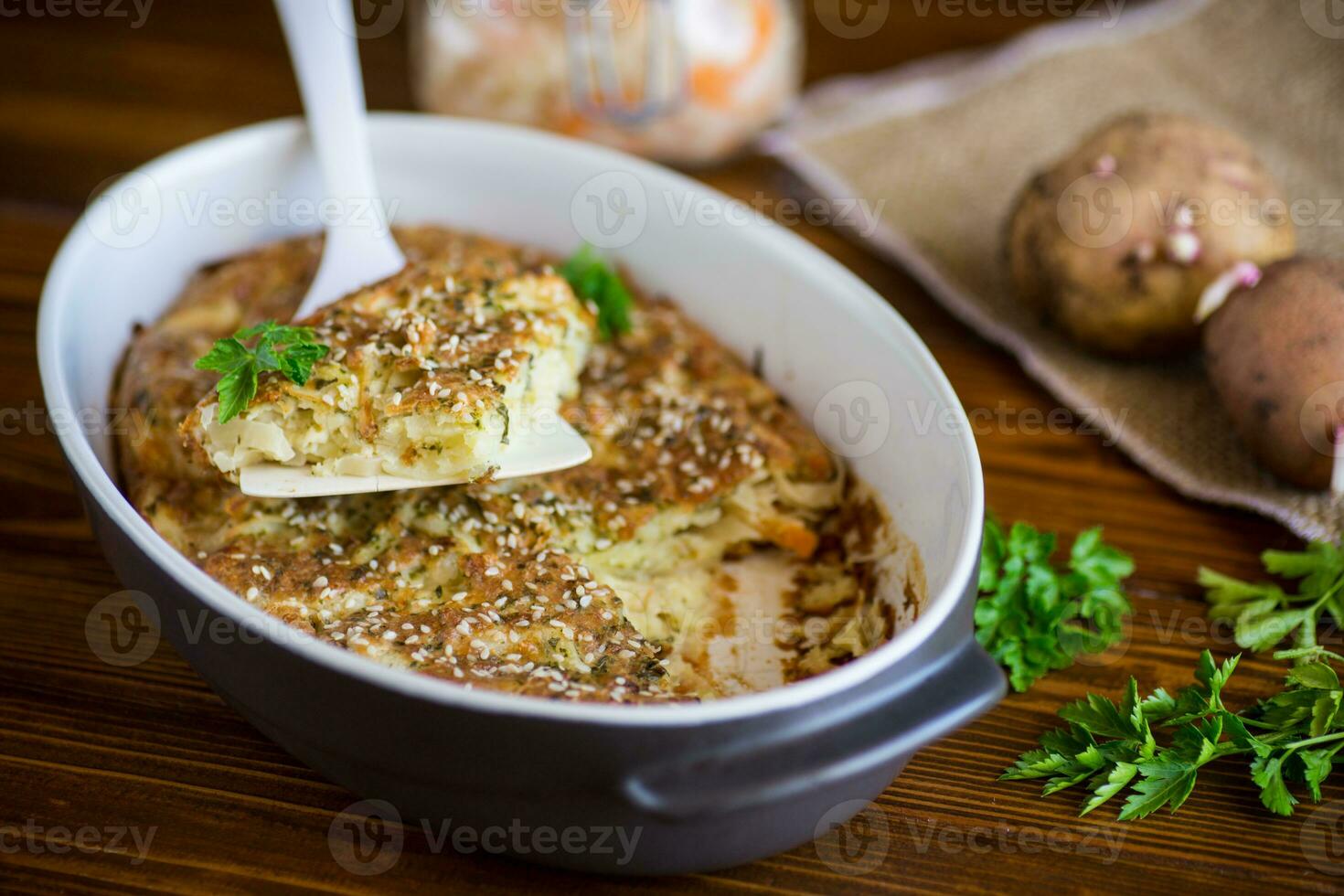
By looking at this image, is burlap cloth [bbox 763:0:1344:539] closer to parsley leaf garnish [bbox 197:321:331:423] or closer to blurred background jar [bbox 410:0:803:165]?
blurred background jar [bbox 410:0:803:165]

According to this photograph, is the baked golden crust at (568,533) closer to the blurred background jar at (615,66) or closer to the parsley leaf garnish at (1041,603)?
the parsley leaf garnish at (1041,603)

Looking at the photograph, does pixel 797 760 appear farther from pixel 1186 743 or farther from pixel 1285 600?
pixel 1285 600

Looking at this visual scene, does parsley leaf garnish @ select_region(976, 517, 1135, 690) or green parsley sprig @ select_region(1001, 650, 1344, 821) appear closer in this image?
green parsley sprig @ select_region(1001, 650, 1344, 821)

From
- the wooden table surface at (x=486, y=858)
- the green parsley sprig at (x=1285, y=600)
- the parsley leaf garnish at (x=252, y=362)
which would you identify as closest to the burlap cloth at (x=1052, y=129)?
the wooden table surface at (x=486, y=858)

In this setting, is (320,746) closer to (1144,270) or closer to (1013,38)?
(1144,270)

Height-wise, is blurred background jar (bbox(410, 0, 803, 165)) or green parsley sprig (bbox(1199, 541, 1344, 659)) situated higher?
blurred background jar (bbox(410, 0, 803, 165))

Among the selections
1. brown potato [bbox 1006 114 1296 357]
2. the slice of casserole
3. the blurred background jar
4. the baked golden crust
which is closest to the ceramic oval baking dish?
the baked golden crust
